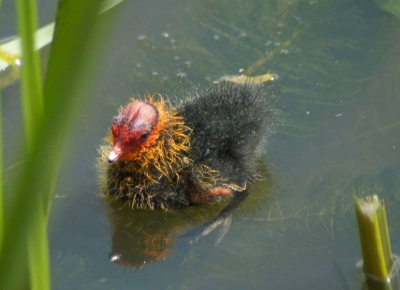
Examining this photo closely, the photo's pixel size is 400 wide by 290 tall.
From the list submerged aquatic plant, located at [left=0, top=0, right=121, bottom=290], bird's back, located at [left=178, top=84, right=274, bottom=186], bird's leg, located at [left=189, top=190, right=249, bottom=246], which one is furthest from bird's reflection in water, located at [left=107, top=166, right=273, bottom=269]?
submerged aquatic plant, located at [left=0, top=0, right=121, bottom=290]

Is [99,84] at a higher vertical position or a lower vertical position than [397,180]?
higher

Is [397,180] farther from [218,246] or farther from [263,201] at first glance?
[218,246]

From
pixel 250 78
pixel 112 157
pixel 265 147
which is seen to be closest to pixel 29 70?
pixel 112 157

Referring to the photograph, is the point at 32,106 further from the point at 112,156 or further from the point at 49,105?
the point at 112,156

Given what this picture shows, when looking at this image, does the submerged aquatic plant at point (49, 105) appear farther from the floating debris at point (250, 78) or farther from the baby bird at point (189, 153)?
the floating debris at point (250, 78)

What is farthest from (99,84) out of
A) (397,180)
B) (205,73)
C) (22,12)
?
(22,12)

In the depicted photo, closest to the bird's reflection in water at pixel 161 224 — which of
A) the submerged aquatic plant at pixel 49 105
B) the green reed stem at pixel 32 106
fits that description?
the green reed stem at pixel 32 106
